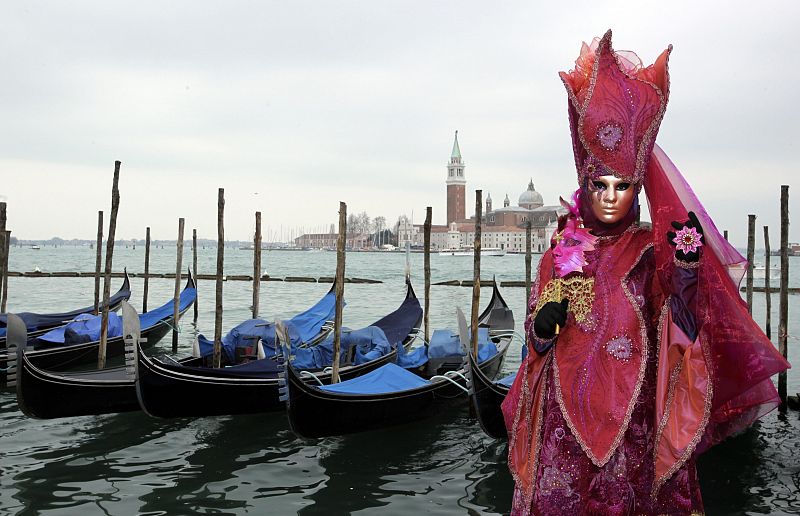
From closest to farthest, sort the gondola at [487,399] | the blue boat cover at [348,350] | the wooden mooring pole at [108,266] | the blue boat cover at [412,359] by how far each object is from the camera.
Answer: the gondola at [487,399], the blue boat cover at [348,350], the blue boat cover at [412,359], the wooden mooring pole at [108,266]

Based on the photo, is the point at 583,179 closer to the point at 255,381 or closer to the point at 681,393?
the point at 681,393

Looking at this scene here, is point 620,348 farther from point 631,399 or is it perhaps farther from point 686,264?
point 686,264

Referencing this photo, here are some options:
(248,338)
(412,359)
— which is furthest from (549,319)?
(248,338)

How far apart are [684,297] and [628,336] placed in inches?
8.8

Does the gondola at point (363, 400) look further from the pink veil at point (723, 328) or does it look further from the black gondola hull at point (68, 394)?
the pink veil at point (723, 328)

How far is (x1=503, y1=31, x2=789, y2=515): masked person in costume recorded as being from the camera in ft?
6.85

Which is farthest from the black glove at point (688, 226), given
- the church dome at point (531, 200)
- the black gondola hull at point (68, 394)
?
the church dome at point (531, 200)

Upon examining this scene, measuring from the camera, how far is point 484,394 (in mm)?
5750

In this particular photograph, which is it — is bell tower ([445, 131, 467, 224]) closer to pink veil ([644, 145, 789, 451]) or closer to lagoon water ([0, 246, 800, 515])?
lagoon water ([0, 246, 800, 515])

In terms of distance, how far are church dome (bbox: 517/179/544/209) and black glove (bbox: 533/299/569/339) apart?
341 feet

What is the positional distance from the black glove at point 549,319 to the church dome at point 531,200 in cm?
10386

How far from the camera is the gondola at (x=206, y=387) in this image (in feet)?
19.2

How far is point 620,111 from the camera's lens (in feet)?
7.47

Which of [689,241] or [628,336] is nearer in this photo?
[689,241]
